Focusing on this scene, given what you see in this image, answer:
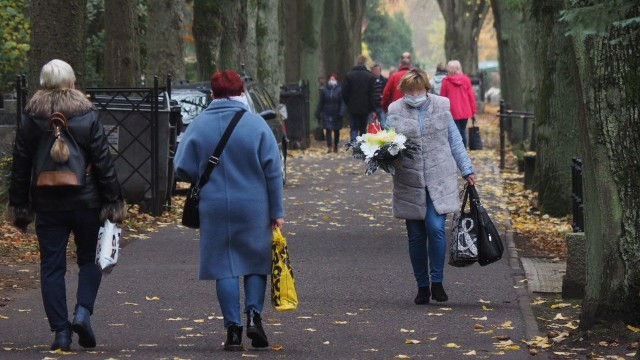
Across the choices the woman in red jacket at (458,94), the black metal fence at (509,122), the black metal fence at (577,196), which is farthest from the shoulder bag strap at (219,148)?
the woman in red jacket at (458,94)

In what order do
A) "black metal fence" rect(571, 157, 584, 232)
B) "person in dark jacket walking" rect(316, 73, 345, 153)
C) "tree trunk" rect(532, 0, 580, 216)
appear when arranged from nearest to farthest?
1. "black metal fence" rect(571, 157, 584, 232)
2. "tree trunk" rect(532, 0, 580, 216)
3. "person in dark jacket walking" rect(316, 73, 345, 153)

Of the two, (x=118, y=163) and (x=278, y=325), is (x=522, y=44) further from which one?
(x=278, y=325)

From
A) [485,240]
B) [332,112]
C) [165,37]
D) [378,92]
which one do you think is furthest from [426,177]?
[332,112]

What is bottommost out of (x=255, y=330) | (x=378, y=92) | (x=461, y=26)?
(x=255, y=330)

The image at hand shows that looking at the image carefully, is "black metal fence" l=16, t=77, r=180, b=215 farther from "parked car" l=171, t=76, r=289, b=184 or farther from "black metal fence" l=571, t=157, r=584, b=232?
"black metal fence" l=571, t=157, r=584, b=232

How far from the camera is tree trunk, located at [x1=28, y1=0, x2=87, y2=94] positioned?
15.6m

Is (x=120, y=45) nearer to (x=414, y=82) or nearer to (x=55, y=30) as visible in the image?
(x=55, y=30)

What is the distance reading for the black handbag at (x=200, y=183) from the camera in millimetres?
8531

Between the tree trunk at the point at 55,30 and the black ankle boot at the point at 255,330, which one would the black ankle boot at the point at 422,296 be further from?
the tree trunk at the point at 55,30

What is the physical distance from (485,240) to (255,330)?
2.80 meters

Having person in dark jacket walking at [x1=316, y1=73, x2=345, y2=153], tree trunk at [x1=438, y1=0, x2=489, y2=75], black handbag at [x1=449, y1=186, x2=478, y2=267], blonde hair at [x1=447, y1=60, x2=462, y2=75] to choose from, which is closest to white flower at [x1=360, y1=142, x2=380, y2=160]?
black handbag at [x1=449, y1=186, x2=478, y2=267]

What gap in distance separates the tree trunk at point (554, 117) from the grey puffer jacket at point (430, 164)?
20.9 feet

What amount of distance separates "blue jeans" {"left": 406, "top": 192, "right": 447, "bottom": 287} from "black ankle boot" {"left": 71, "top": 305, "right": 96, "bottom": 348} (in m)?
3.16

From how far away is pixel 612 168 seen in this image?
875cm
